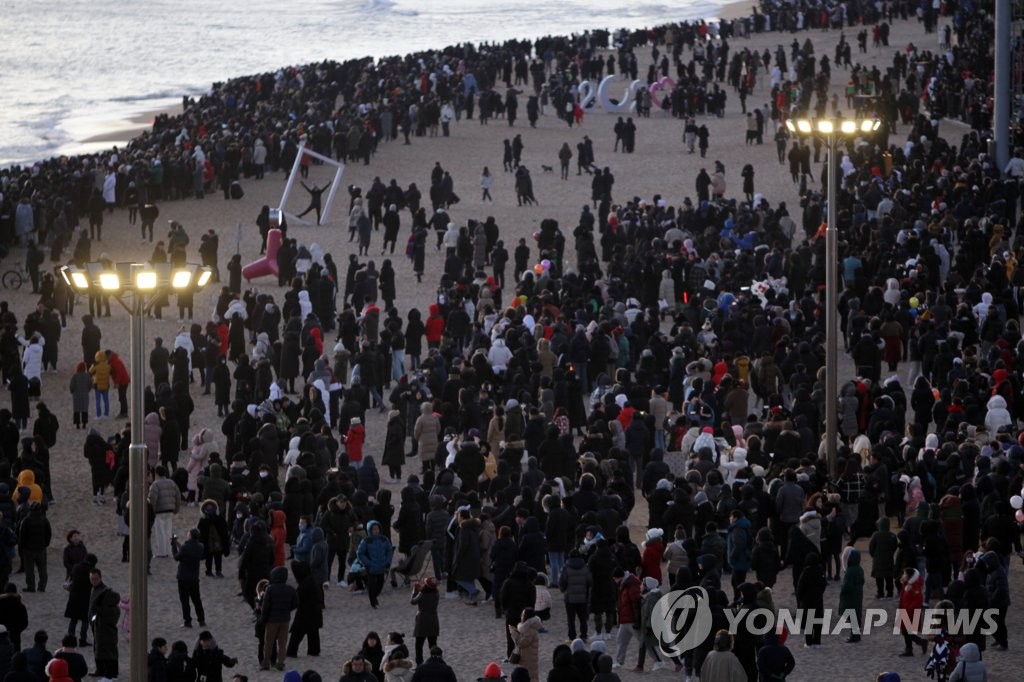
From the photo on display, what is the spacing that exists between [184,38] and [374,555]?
9013 centimetres

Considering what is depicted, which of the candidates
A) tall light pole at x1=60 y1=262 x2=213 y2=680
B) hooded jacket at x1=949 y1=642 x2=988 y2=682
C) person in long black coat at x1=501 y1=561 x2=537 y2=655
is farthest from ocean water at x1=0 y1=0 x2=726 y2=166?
hooded jacket at x1=949 y1=642 x2=988 y2=682

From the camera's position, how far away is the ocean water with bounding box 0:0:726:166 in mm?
77188

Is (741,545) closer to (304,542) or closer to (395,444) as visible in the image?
(304,542)

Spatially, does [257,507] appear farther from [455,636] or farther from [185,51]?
[185,51]

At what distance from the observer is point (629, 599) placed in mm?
17594

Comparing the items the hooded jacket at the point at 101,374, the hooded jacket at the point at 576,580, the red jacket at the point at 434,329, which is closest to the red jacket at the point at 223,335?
the hooded jacket at the point at 101,374

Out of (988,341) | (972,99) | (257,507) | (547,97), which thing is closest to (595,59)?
(547,97)

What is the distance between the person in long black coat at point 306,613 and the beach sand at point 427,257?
19 centimetres

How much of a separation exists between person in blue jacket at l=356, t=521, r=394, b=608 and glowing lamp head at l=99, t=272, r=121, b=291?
6060mm

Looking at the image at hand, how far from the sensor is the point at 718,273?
3247 centimetres

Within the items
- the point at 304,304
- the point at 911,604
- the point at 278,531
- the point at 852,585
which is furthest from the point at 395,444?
the point at 911,604

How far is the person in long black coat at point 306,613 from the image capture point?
1803cm

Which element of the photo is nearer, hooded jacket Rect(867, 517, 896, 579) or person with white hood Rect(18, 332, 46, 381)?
hooded jacket Rect(867, 517, 896, 579)

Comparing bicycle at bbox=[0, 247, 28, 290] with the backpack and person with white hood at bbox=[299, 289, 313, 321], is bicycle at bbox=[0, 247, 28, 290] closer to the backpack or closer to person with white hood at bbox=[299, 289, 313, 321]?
person with white hood at bbox=[299, 289, 313, 321]
